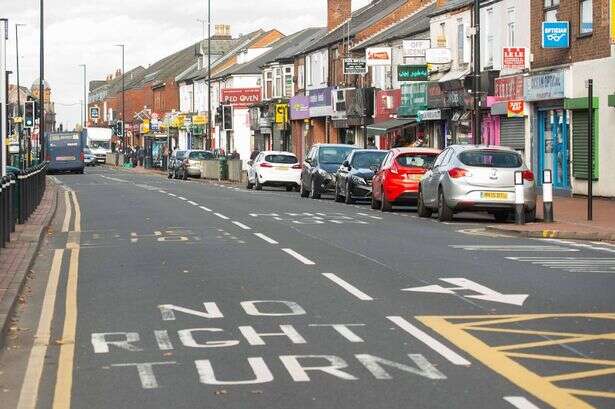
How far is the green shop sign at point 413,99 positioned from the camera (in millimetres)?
53094

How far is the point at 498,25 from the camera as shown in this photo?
44.5 meters

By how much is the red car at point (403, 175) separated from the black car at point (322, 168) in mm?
8247

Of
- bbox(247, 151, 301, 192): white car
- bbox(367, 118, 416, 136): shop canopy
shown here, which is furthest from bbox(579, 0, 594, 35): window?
bbox(367, 118, 416, 136): shop canopy

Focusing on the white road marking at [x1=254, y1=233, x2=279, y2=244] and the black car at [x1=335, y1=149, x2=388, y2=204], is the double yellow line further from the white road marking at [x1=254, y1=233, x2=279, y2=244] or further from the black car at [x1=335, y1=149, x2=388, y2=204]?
the black car at [x1=335, y1=149, x2=388, y2=204]

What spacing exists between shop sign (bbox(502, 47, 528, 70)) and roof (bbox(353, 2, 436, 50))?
587 inches

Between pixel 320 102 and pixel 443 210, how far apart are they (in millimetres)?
45771

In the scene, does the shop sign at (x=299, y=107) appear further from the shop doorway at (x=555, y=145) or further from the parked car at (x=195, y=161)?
the shop doorway at (x=555, y=145)

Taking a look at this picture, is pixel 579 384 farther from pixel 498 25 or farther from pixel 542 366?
pixel 498 25

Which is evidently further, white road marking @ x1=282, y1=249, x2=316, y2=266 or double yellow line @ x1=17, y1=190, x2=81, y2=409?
white road marking @ x1=282, y1=249, x2=316, y2=266

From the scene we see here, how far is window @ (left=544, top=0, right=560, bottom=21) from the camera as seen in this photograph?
39.1 meters

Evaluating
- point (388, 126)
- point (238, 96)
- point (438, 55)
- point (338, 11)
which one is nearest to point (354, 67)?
point (388, 126)

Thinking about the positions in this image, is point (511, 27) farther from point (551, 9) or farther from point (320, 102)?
point (320, 102)

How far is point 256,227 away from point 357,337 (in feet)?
46.5

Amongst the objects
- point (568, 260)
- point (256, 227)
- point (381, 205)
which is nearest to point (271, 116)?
point (381, 205)
